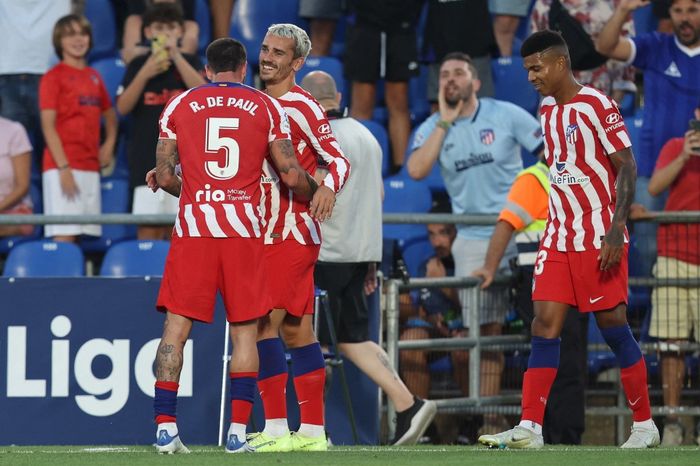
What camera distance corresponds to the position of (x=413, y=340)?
10203 millimetres

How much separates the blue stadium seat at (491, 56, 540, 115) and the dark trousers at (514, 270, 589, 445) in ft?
10.7

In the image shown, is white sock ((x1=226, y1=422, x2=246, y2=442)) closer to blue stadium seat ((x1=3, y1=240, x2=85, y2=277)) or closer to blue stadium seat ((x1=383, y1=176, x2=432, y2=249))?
blue stadium seat ((x1=3, y1=240, x2=85, y2=277))

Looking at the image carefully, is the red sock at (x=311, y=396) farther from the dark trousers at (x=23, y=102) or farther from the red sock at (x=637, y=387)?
the dark trousers at (x=23, y=102)

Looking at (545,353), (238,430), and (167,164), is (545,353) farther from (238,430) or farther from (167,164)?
(167,164)

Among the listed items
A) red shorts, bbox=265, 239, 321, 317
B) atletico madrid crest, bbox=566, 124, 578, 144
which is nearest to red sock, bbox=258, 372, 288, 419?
red shorts, bbox=265, 239, 321, 317

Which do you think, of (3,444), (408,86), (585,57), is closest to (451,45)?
(408,86)

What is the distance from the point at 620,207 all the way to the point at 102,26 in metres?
6.94

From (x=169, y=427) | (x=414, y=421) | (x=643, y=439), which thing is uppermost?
(x=169, y=427)

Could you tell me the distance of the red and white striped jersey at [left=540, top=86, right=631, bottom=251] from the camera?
8094 millimetres

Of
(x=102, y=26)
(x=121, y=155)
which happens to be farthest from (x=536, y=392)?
(x=102, y=26)

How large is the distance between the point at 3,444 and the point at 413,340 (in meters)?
2.82

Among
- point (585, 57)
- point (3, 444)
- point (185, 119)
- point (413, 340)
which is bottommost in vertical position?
point (3, 444)

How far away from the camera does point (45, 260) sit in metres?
11.5

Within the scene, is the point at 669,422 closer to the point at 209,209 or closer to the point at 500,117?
the point at 500,117
